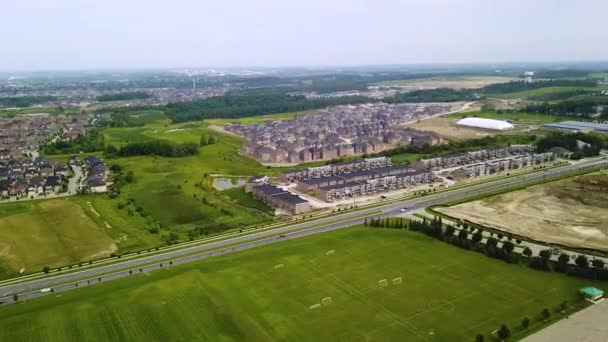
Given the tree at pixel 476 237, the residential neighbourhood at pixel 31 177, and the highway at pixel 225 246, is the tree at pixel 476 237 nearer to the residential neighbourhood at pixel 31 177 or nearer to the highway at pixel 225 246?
the highway at pixel 225 246

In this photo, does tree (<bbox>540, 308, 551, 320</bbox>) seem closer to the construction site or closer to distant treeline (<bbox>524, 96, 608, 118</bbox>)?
the construction site

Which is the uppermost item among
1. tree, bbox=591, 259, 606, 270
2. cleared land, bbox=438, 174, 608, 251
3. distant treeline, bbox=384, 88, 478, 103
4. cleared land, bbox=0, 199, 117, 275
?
distant treeline, bbox=384, 88, 478, 103

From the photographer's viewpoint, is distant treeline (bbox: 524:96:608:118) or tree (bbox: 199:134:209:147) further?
distant treeline (bbox: 524:96:608:118)

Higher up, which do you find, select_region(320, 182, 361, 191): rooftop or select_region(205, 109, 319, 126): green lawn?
select_region(205, 109, 319, 126): green lawn

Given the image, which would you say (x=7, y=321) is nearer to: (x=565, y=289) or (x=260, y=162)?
(x=565, y=289)

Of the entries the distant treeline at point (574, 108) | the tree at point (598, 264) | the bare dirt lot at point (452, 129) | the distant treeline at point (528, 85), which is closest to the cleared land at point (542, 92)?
the distant treeline at point (528, 85)

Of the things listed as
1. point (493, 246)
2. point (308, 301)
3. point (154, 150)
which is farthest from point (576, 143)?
point (154, 150)

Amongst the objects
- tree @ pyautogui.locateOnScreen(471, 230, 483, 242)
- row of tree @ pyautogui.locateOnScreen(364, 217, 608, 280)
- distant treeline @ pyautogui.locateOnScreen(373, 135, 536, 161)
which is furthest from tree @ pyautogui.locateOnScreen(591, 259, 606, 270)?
distant treeline @ pyautogui.locateOnScreen(373, 135, 536, 161)
